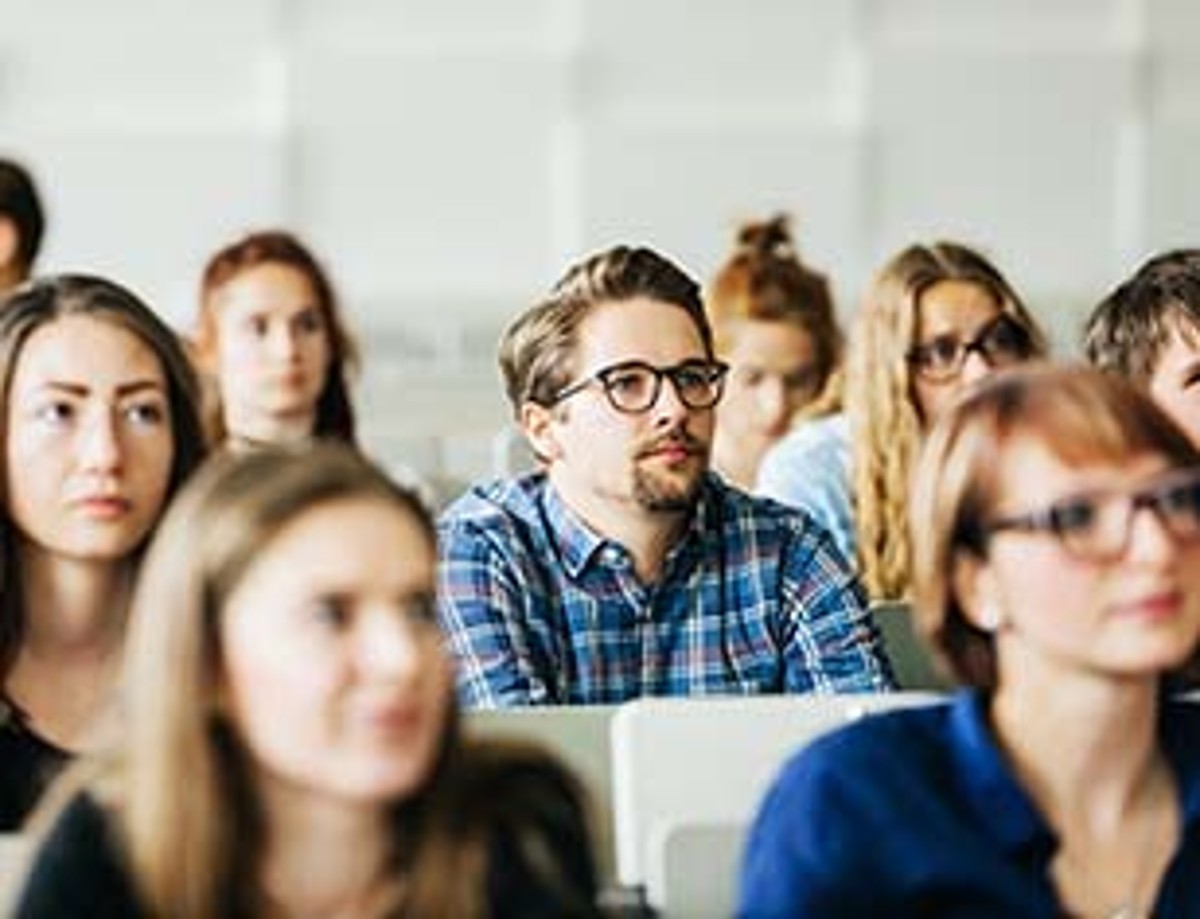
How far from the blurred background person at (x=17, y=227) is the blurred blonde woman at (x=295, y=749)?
3.39 metres

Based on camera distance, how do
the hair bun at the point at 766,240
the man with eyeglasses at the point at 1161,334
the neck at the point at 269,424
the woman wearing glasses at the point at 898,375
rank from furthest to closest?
the hair bun at the point at 766,240, the neck at the point at 269,424, the woman wearing glasses at the point at 898,375, the man with eyeglasses at the point at 1161,334

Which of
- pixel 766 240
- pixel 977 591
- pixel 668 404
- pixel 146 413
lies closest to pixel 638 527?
pixel 668 404

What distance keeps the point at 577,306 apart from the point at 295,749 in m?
1.74

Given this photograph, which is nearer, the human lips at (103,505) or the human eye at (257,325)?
the human lips at (103,505)

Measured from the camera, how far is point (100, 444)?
3271 mm

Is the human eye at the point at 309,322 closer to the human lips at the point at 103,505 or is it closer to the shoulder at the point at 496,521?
the shoulder at the point at 496,521

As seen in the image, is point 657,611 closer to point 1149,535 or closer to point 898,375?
point 898,375

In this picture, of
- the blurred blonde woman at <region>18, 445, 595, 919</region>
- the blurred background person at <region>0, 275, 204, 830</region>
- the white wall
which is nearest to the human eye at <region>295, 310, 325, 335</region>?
the blurred background person at <region>0, 275, 204, 830</region>

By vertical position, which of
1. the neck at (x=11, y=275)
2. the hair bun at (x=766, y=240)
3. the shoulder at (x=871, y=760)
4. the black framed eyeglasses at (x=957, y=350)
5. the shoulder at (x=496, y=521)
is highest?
the hair bun at (x=766, y=240)

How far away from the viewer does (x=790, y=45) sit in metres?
8.71

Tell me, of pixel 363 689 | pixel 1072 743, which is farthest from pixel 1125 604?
pixel 363 689

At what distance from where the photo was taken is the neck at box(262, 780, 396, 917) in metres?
2.30

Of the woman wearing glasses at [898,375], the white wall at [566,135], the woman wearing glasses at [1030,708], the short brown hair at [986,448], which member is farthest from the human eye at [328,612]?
the white wall at [566,135]

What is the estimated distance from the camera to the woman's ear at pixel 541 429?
391 centimetres
